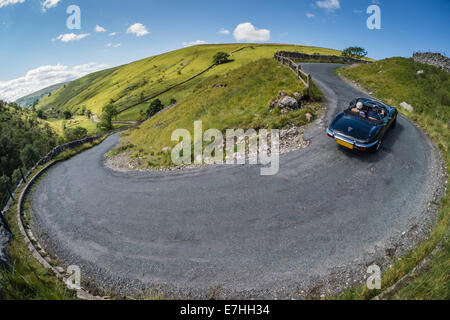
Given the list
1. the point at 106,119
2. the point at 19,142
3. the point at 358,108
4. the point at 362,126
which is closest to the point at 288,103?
the point at 358,108

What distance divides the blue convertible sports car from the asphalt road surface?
0.76 metres

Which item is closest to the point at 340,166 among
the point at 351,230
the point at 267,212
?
the point at 351,230

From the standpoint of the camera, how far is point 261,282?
189 inches

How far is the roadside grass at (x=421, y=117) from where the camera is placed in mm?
3756

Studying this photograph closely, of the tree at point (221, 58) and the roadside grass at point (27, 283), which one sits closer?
the roadside grass at point (27, 283)

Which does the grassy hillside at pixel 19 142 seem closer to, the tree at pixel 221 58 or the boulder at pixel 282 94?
the boulder at pixel 282 94

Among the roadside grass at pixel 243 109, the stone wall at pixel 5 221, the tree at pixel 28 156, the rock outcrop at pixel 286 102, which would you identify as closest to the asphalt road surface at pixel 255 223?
the stone wall at pixel 5 221

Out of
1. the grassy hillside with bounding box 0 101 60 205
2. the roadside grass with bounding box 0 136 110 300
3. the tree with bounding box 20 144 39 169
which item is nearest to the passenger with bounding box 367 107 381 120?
the roadside grass with bounding box 0 136 110 300

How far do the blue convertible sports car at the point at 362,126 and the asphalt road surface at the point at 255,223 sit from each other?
2.48ft

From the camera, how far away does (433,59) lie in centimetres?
2320

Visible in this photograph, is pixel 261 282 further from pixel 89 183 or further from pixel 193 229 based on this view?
pixel 89 183

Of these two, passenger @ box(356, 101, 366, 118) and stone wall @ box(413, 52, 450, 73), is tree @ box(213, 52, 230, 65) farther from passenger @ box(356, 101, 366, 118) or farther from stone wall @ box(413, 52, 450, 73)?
passenger @ box(356, 101, 366, 118)

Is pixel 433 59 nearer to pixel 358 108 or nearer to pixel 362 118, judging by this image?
pixel 358 108

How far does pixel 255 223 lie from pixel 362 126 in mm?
6947
